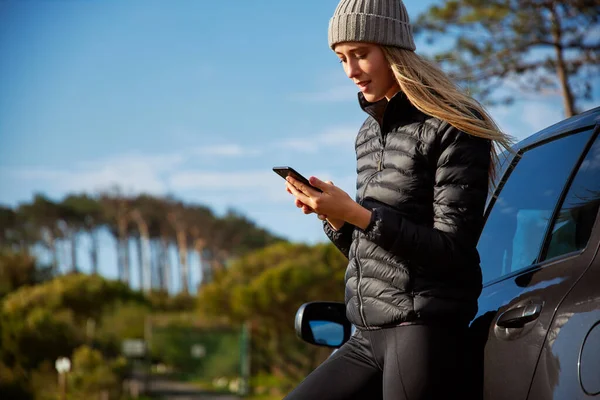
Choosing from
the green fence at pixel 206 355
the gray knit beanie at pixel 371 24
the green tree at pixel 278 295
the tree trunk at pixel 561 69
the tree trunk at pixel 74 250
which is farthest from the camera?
the tree trunk at pixel 74 250

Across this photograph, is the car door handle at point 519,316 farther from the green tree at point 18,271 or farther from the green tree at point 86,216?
the green tree at point 86,216

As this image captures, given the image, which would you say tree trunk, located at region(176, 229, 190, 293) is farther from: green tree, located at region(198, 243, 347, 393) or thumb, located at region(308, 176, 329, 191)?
thumb, located at region(308, 176, 329, 191)

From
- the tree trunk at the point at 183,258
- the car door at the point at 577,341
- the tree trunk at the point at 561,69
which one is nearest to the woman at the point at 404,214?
the car door at the point at 577,341

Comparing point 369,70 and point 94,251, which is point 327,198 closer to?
point 369,70

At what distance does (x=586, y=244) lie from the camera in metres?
1.92

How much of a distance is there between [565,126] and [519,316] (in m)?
0.62

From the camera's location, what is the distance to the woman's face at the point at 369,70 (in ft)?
7.00

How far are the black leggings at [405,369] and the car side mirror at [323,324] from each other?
469 mm

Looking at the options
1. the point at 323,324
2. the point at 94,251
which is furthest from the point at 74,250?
the point at 323,324

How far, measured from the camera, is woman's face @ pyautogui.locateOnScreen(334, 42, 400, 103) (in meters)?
2.13

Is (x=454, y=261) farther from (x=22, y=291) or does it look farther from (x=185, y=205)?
(x=185, y=205)

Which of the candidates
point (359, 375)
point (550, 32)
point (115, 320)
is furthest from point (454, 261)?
point (115, 320)

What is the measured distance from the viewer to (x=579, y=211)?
211 centimetres

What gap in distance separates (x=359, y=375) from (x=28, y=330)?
113ft
